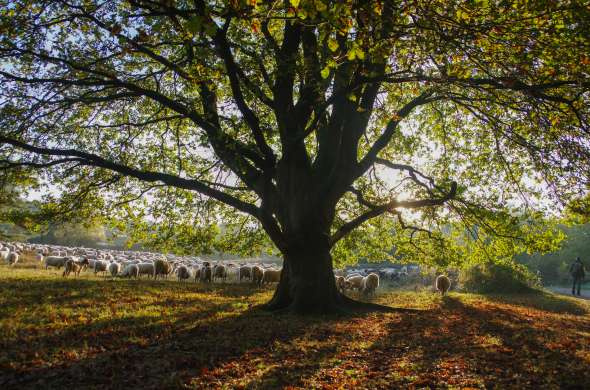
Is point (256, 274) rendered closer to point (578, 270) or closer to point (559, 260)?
point (578, 270)

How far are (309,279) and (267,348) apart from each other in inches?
A: 196

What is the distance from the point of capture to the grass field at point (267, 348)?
6.41 meters

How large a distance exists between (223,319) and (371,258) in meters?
11.3

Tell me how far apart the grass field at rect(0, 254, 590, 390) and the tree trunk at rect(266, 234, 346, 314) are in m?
1.01

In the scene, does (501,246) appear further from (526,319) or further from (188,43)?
(188,43)

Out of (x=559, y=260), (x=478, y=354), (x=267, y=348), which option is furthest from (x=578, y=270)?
(x=559, y=260)

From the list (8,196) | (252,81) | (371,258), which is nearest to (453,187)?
(252,81)

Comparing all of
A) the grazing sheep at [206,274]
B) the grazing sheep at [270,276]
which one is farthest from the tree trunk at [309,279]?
the grazing sheep at [206,274]

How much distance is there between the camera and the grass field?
6406mm

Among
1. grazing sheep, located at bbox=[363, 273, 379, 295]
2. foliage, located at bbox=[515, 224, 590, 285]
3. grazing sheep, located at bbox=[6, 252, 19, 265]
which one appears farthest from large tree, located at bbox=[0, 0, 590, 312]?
foliage, located at bbox=[515, 224, 590, 285]

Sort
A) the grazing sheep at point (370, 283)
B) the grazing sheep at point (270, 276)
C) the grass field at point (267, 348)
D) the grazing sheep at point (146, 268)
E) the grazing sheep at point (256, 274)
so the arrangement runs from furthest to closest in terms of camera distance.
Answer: the grazing sheep at point (146, 268), the grazing sheep at point (270, 276), the grazing sheep at point (256, 274), the grazing sheep at point (370, 283), the grass field at point (267, 348)

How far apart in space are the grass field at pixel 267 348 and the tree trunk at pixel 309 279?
1007mm

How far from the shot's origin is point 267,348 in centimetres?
842

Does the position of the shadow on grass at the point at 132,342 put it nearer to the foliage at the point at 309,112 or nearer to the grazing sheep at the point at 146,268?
the foliage at the point at 309,112
